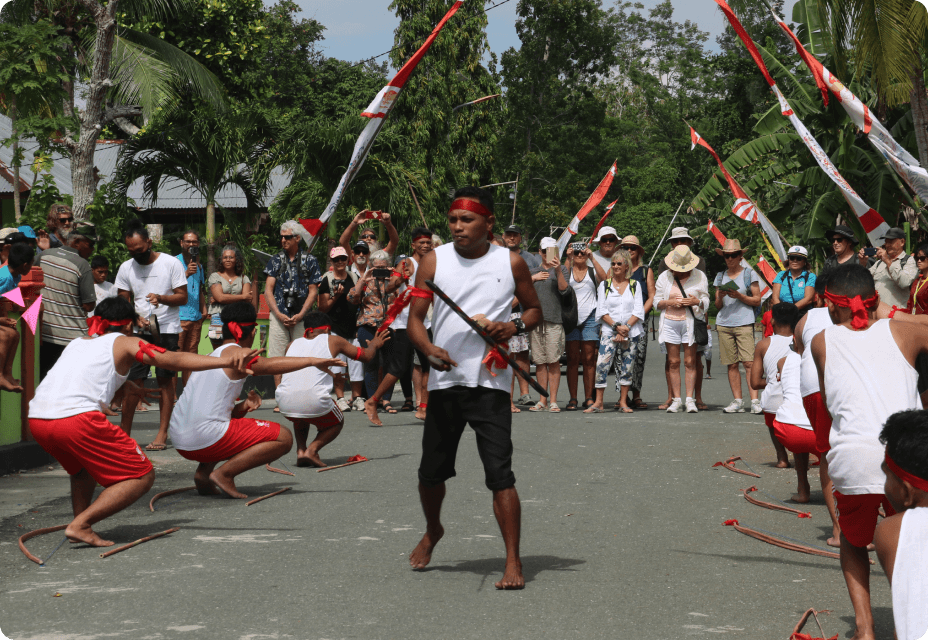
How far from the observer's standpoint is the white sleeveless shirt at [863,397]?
4285mm

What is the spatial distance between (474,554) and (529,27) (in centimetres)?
4271

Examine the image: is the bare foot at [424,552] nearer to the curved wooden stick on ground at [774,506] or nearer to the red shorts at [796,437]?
the curved wooden stick on ground at [774,506]

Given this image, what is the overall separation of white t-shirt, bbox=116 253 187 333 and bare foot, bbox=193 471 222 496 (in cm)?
286

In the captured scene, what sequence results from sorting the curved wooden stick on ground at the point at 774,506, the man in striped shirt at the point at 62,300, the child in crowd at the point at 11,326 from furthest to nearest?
the man in striped shirt at the point at 62,300, the child in crowd at the point at 11,326, the curved wooden stick on ground at the point at 774,506

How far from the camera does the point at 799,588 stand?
16.9 feet

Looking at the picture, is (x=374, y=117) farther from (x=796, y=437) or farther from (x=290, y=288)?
(x=796, y=437)

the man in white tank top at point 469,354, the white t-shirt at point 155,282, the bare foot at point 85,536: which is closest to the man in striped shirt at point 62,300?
the white t-shirt at point 155,282

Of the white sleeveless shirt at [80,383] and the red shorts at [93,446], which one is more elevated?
the white sleeveless shirt at [80,383]

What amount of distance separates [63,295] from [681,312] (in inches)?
287

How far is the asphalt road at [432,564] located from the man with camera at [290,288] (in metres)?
4.05

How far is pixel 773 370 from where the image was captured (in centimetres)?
802

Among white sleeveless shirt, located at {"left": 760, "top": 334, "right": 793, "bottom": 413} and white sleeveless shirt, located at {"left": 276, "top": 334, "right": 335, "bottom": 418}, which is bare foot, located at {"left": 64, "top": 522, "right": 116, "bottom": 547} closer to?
white sleeveless shirt, located at {"left": 276, "top": 334, "right": 335, "bottom": 418}

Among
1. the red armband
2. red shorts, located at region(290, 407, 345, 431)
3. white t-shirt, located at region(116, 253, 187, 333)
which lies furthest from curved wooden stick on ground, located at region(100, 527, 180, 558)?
white t-shirt, located at region(116, 253, 187, 333)

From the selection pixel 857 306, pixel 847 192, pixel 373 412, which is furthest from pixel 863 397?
pixel 373 412
